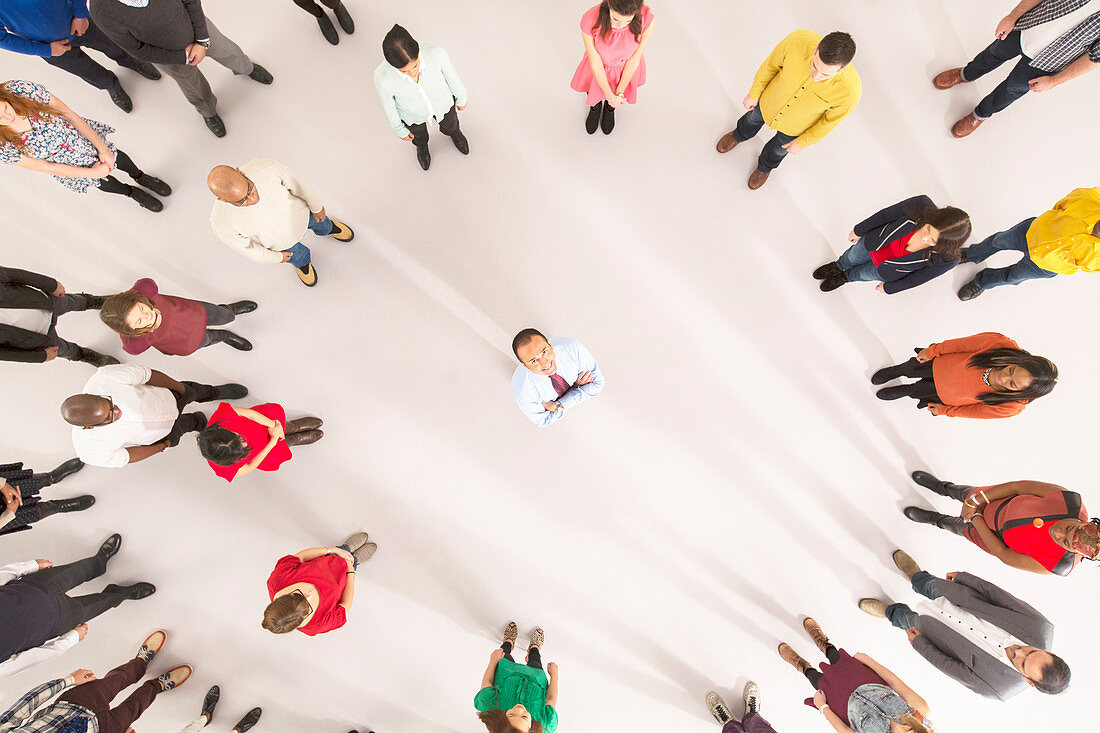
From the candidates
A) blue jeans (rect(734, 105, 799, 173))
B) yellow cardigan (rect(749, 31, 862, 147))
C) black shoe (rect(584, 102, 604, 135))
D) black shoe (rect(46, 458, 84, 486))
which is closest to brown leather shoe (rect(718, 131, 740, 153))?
blue jeans (rect(734, 105, 799, 173))

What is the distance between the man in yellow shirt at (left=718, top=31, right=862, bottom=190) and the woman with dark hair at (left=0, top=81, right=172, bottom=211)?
3.63 metres

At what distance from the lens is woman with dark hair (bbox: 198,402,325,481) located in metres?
2.32

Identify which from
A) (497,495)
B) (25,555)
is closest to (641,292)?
(497,495)

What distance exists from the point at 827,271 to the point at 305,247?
343cm

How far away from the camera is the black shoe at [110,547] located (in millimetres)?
3155

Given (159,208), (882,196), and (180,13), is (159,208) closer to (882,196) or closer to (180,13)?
(180,13)

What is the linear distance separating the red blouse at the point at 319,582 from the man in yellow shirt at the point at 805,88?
11.8ft

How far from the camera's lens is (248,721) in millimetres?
3189

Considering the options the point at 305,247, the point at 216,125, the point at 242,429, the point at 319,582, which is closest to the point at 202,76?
the point at 216,125

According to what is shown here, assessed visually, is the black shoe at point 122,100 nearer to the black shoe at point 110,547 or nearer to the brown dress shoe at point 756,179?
the black shoe at point 110,547

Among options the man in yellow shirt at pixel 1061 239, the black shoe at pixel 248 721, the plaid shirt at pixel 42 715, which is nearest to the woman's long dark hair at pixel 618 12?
the man in yellow shirt at pixel 1061 239

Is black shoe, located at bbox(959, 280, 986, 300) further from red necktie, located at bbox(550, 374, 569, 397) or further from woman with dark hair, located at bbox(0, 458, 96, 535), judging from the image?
woman with dark hair, located at bbox(0, 458, 96, 535)

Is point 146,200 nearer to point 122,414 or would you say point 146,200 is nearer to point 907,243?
point 122,414

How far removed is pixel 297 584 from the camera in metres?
2.51
